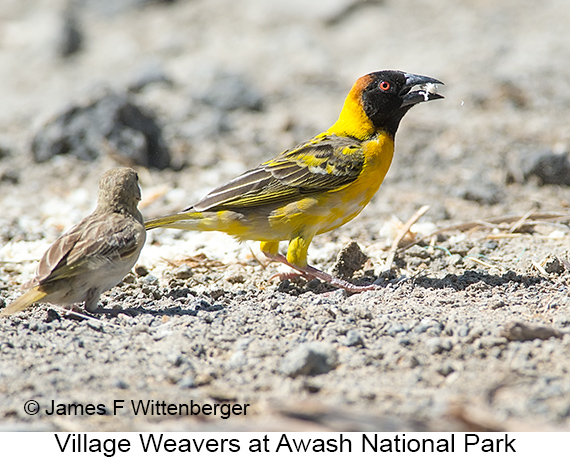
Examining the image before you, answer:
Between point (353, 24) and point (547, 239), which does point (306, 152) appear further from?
point (353, 24)

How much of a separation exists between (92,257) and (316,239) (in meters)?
2.86

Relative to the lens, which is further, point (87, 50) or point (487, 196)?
point (87, 50)

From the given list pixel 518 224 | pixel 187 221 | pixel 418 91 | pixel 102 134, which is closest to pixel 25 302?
pixel 187 221

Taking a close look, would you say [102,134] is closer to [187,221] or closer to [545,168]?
[187,221]

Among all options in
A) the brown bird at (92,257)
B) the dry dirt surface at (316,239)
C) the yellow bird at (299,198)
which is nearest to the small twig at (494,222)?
the dry dirt surface at (316,239)

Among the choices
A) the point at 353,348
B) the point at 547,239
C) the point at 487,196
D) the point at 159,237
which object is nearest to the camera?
the point at 353,348

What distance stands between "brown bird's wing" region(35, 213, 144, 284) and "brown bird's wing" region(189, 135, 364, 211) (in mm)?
887

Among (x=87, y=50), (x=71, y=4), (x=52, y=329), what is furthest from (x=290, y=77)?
(x=52, y=329)

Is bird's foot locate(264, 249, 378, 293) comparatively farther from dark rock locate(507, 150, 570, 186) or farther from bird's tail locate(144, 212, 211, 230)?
dark rock locate(507, 150, 570, 186)

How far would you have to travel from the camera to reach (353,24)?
47.1 ft

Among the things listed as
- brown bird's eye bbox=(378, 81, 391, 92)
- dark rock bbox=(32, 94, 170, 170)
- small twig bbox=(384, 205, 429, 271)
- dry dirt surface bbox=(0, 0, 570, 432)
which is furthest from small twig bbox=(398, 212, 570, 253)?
dark rock bbox=(32, 94, 170, 170)

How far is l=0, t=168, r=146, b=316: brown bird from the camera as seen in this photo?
4.49 m

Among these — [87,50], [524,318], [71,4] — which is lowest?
[524,318]

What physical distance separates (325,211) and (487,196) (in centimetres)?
301
